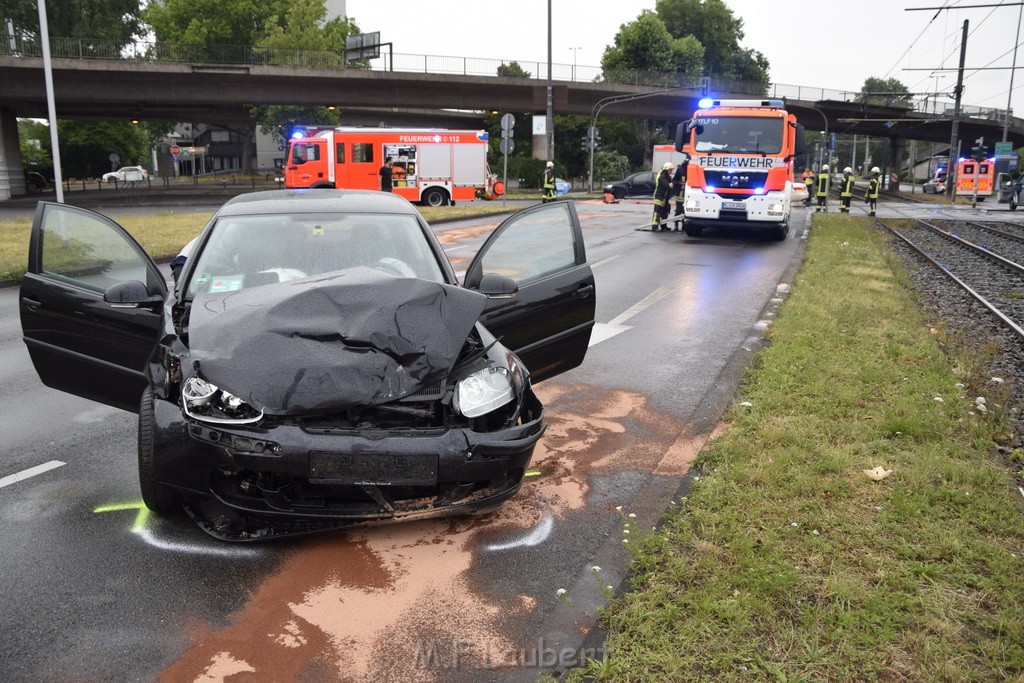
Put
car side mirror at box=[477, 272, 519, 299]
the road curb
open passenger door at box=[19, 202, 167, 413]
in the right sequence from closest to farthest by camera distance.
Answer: the road curb, open passenger door at box=[19, 202, 167, 413], car side mirror at box=[477, 272, 519, 299]

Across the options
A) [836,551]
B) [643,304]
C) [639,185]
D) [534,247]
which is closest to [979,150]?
[639,185]

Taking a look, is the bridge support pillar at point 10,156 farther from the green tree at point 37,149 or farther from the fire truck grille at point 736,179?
the fire truck grille at point 736,179

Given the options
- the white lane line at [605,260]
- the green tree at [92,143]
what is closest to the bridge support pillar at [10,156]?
the green tree at [92,143]

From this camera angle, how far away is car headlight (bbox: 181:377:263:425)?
362 centimetres

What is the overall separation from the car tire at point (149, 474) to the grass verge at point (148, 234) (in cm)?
747

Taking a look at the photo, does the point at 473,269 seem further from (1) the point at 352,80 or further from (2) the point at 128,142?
(2) the point at 128,142

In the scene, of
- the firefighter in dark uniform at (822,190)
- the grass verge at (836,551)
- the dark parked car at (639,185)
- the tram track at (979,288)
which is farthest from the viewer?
the dark parked car at (639,185)

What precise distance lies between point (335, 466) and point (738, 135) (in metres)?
16.9

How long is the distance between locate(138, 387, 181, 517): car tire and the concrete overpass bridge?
1614 inches

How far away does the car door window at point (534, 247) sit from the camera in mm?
5496

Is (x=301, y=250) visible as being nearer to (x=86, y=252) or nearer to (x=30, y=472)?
(x=86, y=252)

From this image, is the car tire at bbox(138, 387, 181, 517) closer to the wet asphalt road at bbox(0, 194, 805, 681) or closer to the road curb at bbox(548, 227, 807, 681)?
the wet asphalt road at bbox(0, 194, 805, 681)

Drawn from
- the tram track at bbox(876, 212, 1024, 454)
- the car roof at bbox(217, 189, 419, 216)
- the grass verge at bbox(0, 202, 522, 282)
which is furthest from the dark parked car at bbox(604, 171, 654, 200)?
the car roof at bbox(217, 189, 419, 216)

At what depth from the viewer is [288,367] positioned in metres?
3.61
